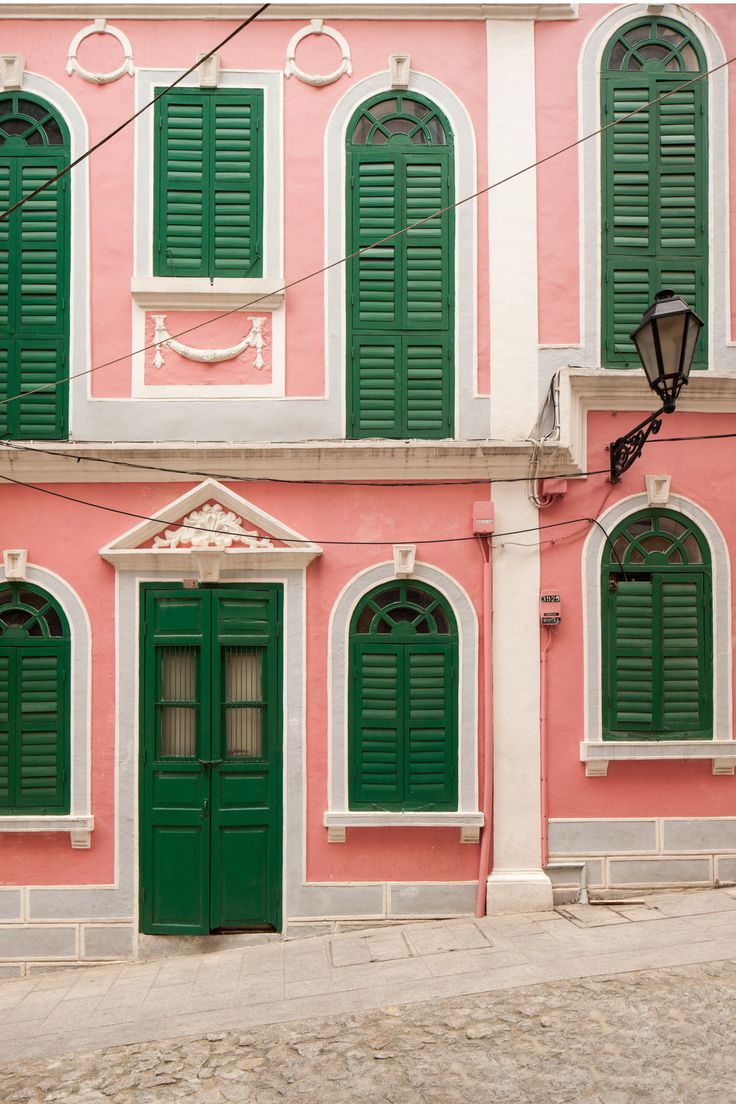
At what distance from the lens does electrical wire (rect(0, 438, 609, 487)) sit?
24.5 ft

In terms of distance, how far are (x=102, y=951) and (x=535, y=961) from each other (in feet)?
12.1

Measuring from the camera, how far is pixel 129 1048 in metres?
5.66

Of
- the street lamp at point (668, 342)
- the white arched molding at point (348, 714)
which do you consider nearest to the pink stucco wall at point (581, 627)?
the white arched molding at point (348, 714)

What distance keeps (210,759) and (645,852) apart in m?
3.91

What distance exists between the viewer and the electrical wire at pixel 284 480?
746 cm

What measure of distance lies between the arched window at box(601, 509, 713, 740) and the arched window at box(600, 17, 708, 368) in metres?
1.90

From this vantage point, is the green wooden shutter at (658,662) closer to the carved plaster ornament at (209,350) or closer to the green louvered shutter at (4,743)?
the carved plaster ornament at (209,350)

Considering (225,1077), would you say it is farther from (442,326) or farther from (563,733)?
(442,326)

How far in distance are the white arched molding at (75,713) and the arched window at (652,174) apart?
5.45 metres

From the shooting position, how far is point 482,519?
7.59 metres

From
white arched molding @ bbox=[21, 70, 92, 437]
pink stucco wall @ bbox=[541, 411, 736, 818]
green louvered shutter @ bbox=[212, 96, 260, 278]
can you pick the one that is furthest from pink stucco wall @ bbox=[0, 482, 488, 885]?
green louvered shutter @ bbox=[212, 96, 260, 278]

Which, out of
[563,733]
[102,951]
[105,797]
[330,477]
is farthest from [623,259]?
[102,951]

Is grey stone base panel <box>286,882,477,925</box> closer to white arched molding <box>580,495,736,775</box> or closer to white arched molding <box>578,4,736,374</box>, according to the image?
white arched molding <box>580,495,736,775</box>

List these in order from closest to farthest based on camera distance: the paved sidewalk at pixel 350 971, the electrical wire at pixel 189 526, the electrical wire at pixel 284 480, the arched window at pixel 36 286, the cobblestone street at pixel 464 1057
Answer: the cobblestone street at pixel 464 1057
the paved sidewalk at pixel 350 971
the electrical wire at pixel 284 480
the electrical wire at pixel 189 526
the arched window at pixel 36 286
